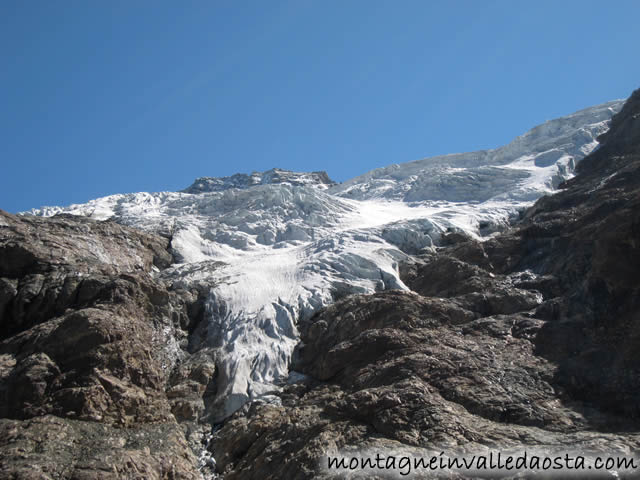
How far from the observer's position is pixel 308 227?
2083 inches

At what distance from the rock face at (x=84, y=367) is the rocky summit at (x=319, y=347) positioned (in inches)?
2.8

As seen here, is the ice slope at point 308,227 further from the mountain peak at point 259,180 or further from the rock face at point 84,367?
the mountain peak at point 259,180

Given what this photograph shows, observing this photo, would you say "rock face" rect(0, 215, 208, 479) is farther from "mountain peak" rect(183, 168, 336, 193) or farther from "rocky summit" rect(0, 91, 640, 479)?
"mountain peak" rect(183, 168, 336, 193)

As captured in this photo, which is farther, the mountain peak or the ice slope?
the mountain peak

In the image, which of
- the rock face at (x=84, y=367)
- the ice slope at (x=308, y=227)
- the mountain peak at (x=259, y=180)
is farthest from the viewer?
the mountain peak at (x=259, y=180)

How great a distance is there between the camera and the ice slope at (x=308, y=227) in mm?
29375

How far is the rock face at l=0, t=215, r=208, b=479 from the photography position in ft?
52.4

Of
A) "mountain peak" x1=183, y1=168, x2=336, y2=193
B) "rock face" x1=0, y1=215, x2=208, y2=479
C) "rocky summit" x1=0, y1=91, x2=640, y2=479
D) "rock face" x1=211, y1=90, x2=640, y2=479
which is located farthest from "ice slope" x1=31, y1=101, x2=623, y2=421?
"mountain peak" x1=183, y1=168, x2=336, y2=193

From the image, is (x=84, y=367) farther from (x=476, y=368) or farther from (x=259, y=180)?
(x=259, y=180)

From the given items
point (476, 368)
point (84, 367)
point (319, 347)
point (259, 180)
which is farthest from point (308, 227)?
point (259, 180)

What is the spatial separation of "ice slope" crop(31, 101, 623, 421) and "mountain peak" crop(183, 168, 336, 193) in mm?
23313

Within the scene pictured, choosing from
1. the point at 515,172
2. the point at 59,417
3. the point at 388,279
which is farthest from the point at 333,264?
the point at 515,172

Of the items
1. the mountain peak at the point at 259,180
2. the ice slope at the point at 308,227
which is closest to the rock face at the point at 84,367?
the ice slope at the point at 308,227

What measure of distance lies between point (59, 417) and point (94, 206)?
55.6m
